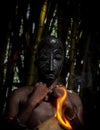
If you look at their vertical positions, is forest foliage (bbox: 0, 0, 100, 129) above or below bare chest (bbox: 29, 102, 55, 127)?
above

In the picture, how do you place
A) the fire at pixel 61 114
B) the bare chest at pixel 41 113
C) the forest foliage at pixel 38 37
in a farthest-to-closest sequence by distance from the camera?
the forest foliage at pixel 38 37, the bare chest at pixel 41 113, the fire at pixel 61 114

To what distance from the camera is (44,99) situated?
8.44 ft

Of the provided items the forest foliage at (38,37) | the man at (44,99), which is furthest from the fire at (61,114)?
the forest foliage at (38,37)

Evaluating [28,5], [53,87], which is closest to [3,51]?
[28,5]

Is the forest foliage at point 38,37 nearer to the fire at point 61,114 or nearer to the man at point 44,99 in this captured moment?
the man at point 44,99

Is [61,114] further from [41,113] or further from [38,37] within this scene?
[38,37]

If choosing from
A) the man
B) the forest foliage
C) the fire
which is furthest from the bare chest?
the forest foliage

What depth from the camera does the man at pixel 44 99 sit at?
2.41 meters

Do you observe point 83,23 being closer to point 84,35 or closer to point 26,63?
point 84,35

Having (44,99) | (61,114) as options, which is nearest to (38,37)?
(44,99)

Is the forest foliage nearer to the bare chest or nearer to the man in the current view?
the man

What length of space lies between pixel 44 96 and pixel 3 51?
0.99m

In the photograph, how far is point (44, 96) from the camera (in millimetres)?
2496

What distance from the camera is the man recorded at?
94.9 inches
